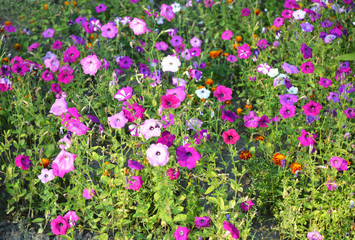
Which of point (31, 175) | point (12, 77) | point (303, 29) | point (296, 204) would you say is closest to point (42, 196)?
point (31, 175)

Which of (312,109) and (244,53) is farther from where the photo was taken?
(244,53)

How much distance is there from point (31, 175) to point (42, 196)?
0.94 feet

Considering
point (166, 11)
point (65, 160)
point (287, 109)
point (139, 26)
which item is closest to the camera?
point (65, 160)

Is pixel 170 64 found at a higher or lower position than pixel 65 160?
higher

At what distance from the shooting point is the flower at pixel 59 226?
274 centimetres

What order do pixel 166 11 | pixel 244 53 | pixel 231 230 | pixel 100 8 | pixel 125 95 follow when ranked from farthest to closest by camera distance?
pixel 100 8, pixel 166 11, pixel 244 53, pixel 125 95, pixel 231 230

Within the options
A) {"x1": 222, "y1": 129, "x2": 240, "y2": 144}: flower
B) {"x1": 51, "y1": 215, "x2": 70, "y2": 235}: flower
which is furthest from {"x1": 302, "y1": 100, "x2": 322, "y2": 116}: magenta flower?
{"x1": 51, "y1": 215, "x2": 70, "y2": 235}: flower

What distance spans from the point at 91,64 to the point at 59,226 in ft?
5.08

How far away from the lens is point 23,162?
10.2ft

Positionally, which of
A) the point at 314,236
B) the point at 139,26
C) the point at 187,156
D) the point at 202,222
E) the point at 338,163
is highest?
the point at 139,26

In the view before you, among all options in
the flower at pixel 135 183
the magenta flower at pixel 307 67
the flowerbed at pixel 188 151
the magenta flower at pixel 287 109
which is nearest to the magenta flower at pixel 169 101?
the flowerbed at pixel 188 151

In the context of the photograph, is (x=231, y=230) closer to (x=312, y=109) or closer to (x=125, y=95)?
(x=125, y=95)

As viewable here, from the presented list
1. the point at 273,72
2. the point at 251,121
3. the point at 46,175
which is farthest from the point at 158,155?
the point at 273,72

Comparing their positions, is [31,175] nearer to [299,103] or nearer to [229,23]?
[299,103]
